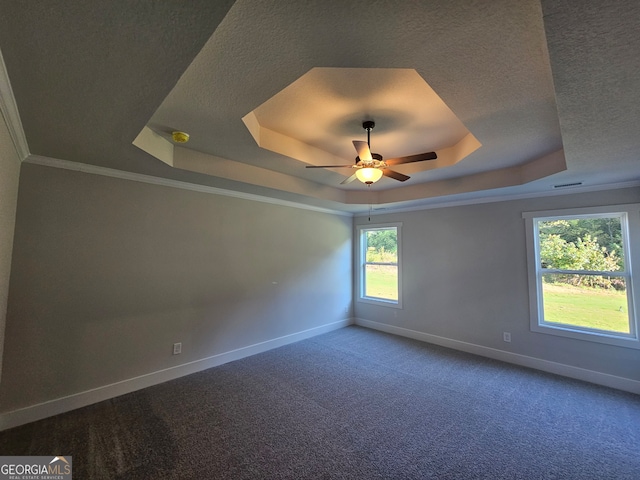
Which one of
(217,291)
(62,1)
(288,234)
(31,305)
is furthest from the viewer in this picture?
(288,234)

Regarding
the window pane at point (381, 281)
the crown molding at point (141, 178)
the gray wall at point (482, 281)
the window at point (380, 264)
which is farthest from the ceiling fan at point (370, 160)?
the window pane at point (381, 281)

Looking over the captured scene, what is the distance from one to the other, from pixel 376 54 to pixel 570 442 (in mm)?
3282

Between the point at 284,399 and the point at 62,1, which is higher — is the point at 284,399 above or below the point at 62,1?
below

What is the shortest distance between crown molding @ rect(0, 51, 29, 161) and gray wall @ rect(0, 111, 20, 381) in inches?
1.7

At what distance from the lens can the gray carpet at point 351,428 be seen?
1.90m

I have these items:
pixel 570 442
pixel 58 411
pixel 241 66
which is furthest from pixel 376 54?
pixel 58 411

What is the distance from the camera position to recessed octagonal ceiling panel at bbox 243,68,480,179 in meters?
1.97

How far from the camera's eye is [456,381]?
3209 millimetres

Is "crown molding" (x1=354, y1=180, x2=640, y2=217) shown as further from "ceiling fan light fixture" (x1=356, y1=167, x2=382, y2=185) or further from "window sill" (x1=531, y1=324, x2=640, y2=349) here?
"ceiling fan light fixture" (x1=356, y1=167, x2=382, y2=185)

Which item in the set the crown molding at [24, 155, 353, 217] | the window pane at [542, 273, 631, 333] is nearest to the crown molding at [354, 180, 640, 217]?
the window pane at [542, 273, 631, 333]

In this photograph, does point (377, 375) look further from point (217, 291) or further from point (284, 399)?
Result: point (217, 291)

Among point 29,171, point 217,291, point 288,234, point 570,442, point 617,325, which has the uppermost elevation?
point 29,171

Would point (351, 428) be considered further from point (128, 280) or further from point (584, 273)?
point (584, 273)

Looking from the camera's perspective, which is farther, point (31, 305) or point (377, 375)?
point (377, 375)
